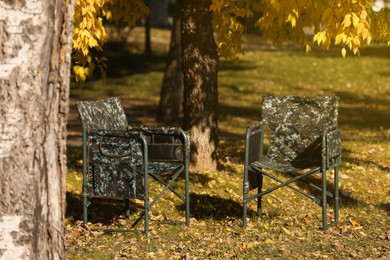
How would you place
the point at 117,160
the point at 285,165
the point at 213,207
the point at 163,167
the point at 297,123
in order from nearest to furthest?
the point at 117,160 < the point at 163,167 < the point at 285,165 < the point at 297,123 < the point at 213,207

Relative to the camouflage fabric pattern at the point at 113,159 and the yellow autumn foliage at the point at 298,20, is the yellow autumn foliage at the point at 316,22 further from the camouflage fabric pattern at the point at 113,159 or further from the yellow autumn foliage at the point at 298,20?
the camouflage fabric pattern at the point at 113,159

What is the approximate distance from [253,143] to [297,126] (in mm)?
699

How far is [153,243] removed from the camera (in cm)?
811

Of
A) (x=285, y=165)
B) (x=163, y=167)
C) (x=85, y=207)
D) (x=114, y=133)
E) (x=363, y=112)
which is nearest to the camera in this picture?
(x=114, y=133)

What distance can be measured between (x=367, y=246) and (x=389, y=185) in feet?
9.00

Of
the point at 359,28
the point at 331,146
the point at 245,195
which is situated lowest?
the point at 245,195

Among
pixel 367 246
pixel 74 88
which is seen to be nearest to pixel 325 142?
pixel 367 246

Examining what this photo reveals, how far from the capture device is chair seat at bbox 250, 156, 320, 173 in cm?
860

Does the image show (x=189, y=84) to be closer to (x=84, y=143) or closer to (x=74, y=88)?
(x=84, y=143)

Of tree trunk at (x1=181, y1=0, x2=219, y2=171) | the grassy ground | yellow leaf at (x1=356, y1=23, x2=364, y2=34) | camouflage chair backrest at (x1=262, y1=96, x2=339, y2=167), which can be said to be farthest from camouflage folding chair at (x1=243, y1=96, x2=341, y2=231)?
tree trunk at (x1=181, y1=0, x2=219, y2=171)

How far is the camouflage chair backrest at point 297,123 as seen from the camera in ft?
29.5

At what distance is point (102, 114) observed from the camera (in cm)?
866

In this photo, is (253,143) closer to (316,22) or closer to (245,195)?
(245,195)

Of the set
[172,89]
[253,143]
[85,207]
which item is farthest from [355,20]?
[172,89]
